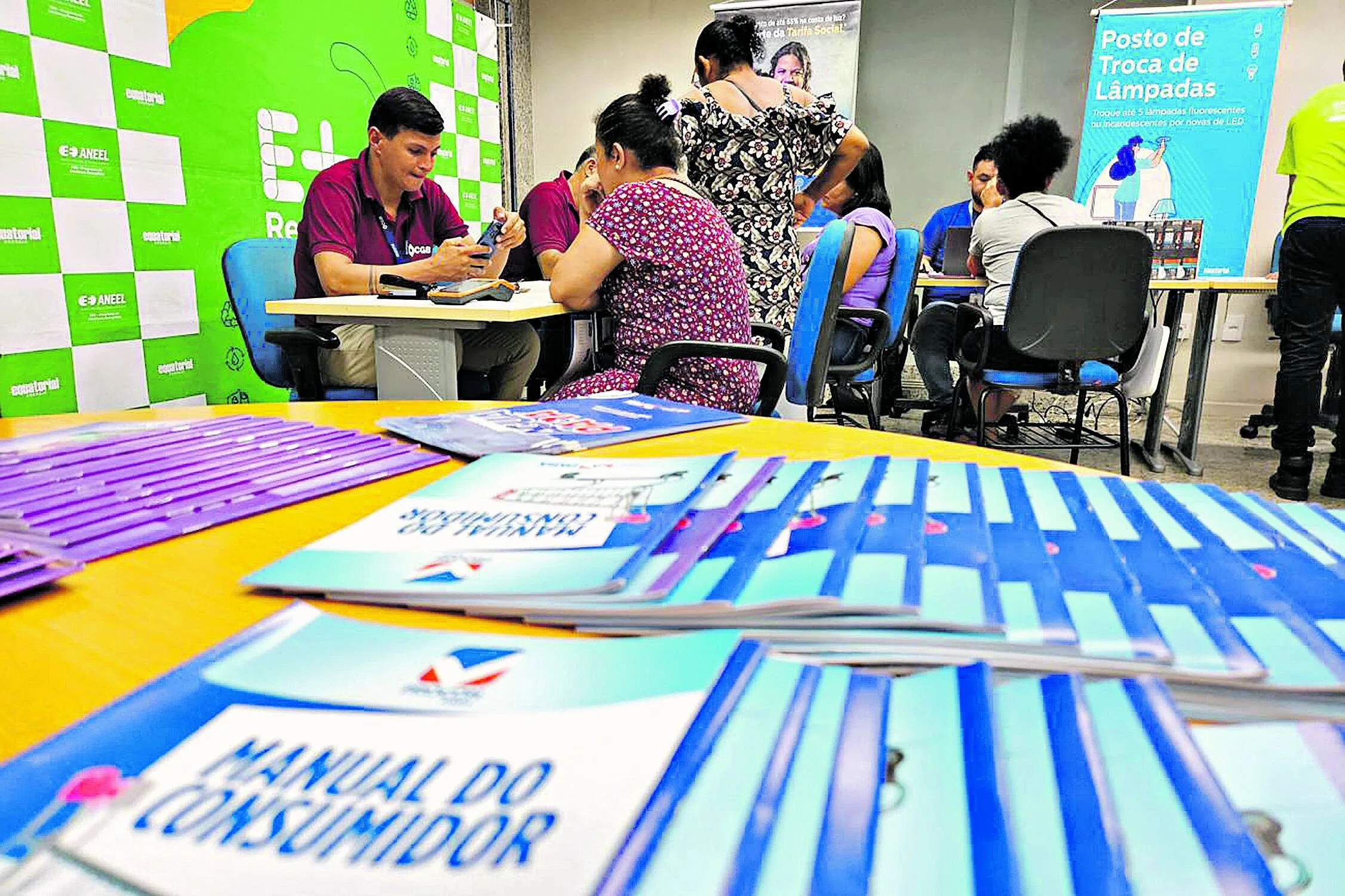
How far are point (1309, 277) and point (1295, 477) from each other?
30.8 inches

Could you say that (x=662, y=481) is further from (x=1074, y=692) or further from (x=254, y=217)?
(x=254, y=217)

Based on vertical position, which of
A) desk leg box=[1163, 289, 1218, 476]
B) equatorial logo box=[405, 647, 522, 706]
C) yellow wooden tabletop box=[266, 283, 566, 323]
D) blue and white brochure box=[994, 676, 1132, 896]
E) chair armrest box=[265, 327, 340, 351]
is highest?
yellow wooden tabletop box=[266, 283, 566, 323]

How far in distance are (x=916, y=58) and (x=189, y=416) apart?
19.0ft

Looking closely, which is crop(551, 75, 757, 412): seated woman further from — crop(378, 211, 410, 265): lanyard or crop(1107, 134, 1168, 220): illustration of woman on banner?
crop(1107, 134, 1168, 220): illustration of woman on banner

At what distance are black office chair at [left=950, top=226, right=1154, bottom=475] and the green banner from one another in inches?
116

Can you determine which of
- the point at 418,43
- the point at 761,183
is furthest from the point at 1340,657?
the point at 418,43

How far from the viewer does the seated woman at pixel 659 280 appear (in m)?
1.81

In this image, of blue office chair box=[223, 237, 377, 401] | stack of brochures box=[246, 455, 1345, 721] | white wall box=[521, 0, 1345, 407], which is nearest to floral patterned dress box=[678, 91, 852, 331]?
blue office chair box=[223, 237, 377, 401]

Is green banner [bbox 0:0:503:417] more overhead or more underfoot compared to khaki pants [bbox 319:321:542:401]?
more overhead

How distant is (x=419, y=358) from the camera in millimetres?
2096

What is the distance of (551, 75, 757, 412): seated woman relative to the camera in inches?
71.2

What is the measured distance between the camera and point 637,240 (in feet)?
A: 5.95

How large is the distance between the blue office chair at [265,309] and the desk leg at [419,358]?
22 centimetres

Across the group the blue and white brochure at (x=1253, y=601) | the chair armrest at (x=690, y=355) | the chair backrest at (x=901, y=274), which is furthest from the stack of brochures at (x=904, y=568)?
the chair backrest at (x=901, y=274)
